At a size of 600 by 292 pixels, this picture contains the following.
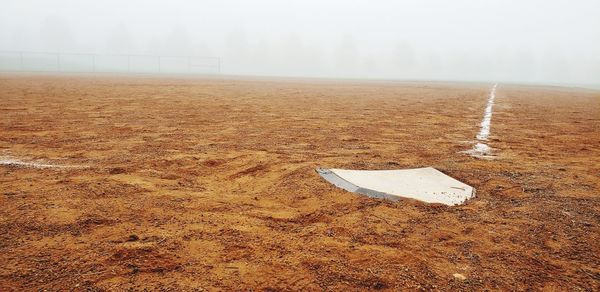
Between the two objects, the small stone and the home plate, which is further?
the home plate

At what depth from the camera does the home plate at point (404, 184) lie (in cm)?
318

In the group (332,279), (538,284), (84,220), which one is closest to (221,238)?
(332,279)

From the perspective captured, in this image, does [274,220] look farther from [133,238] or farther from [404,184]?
[404,184]

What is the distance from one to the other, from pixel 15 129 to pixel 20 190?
3362 millimetres

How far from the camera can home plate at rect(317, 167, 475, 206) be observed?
318 cm

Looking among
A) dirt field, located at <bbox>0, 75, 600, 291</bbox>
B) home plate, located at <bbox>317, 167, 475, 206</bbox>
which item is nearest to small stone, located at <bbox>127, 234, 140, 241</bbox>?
dirt field, located at <bbox>0, 75, 600, 291</bbox>

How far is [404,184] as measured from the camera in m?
→ 3.48

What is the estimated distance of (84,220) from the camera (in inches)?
98.5

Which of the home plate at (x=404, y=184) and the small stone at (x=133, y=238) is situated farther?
the home plate at (x=404, y=184)

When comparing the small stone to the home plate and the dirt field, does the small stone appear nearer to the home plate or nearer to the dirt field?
the dirt field

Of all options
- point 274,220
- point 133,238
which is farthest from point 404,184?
point 133,238

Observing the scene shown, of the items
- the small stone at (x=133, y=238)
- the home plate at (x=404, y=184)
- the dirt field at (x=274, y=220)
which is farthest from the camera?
the home plate at (x=404, y=184)

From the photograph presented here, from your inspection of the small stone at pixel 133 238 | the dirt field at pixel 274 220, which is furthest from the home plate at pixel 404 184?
the small stone at pixel 133 238

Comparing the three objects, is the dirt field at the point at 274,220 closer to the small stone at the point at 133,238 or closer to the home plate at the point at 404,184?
the small stone at the point at 133,238
